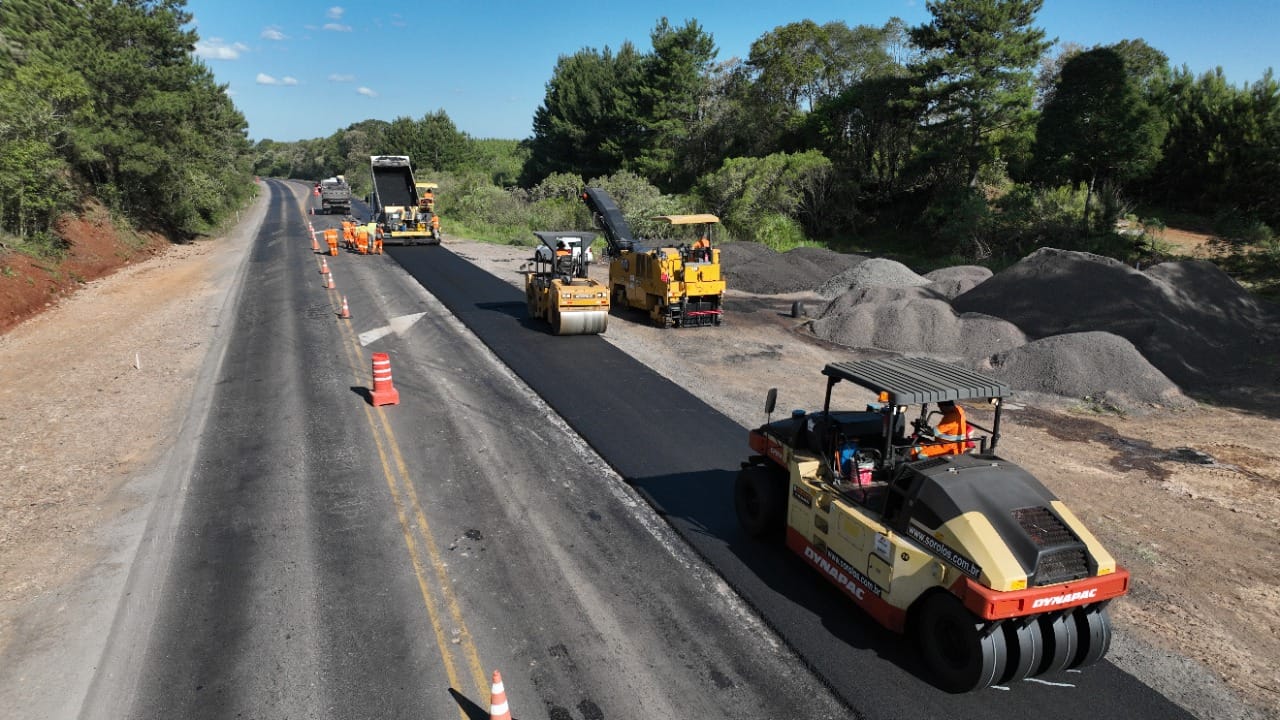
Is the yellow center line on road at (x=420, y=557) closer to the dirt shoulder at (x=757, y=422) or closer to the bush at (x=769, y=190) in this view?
the dirt shoulder at (x=757, y=422)

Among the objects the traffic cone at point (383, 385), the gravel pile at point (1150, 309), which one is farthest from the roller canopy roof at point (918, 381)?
the gravel pile at point (1150, 309)

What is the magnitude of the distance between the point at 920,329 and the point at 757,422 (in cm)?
853

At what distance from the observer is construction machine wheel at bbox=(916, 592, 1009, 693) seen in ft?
19.9

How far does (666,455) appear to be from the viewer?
11.8 m

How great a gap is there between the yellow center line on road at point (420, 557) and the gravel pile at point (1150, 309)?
14.8 m

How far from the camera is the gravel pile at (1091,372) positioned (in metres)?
15.7

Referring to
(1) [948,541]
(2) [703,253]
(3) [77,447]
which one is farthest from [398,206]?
(1) [948,541]

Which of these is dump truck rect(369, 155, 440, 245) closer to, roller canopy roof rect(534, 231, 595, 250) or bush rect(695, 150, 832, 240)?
bush rect(695, 150, 832, 240)

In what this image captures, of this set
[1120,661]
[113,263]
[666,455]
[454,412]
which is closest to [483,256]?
[113,263]

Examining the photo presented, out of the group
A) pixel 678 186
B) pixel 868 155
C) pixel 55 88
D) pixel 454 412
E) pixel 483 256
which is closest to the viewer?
pixel 454 412

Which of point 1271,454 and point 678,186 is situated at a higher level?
point 678,186

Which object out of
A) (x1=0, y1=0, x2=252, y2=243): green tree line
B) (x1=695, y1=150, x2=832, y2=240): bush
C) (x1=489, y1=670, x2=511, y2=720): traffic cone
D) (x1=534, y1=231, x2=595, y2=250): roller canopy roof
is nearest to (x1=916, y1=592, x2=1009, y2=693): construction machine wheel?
(x1=489, y1=670, x2=511, y2=720): traffic cone

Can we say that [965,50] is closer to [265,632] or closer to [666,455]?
[666,455]

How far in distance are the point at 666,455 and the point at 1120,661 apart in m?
6.49
